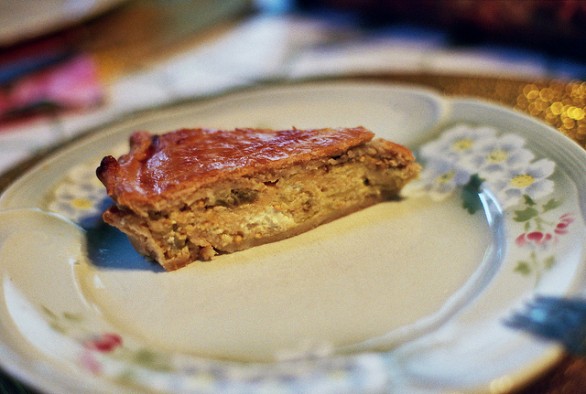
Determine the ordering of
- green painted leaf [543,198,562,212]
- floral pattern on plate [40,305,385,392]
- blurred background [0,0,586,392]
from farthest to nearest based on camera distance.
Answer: blurred background [0,0,586,392] < green painted leaf [543,198,562,212] < floral pattern on plate [40,305,385,392]

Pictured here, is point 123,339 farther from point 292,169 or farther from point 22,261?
point 292,169

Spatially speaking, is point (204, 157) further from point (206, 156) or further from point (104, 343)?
point (104, 343)

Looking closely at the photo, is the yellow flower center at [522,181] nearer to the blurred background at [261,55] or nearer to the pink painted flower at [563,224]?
the pink painted flower at [563,224]

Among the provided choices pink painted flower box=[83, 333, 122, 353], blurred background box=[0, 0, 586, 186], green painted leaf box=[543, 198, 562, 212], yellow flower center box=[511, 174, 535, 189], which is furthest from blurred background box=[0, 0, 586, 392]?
pink painted flower box=[83, 333, 122, 353]

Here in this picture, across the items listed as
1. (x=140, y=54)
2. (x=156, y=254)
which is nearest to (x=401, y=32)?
(x=140, y=54)

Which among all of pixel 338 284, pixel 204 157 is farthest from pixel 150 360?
pixel 204 157

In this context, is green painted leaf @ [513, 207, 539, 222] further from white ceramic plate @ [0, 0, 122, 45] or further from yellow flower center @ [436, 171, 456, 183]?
white ceramic plate @ [0, 0, 122, 45]
